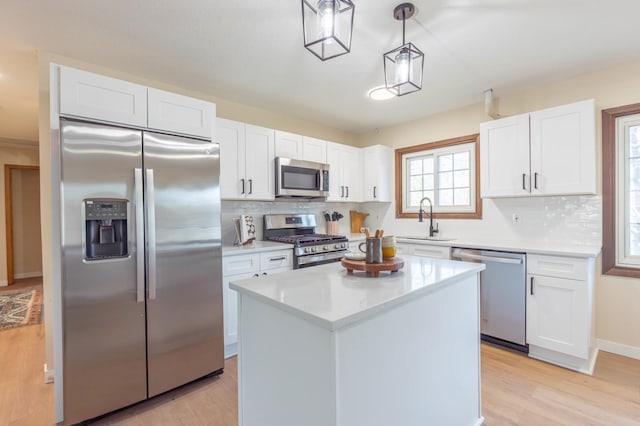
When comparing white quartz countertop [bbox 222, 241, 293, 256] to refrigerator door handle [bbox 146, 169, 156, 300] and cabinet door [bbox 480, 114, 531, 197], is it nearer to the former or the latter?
refrigerator door handle [bbox 146, 169, 156, 300]

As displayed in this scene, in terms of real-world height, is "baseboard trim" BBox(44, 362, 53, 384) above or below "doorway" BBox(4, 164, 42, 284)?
below

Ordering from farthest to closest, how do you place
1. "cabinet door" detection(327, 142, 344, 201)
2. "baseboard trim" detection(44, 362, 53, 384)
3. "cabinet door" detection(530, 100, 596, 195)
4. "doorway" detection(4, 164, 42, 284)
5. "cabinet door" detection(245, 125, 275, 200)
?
"doorway" detection(4, 164, 42, 284)
"cabinet door" detection(327, 142, 344, 201)
"cabinet door" detection(245, 125, 275, 200)
"cabinet door" detection(530, 100, 596, 195)
"baseboard trim" detection(44, 362, 53, 384)

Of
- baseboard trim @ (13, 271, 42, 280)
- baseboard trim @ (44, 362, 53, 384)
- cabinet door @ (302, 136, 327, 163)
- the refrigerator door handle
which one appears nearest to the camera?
the refrigerator door handle

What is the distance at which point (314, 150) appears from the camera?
3.71 metres

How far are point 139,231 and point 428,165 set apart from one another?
11.1 ft

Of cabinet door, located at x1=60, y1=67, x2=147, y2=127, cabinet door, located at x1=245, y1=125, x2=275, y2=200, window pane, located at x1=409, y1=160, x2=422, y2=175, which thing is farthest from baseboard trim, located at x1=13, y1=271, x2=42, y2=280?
window pane, located at x1=409, y1=160, x2=422, y2=175

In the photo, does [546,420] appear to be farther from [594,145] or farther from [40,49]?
[40,49]

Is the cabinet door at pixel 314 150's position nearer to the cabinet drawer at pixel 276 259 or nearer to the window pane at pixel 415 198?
the cabinet drawer at pixel 276 259

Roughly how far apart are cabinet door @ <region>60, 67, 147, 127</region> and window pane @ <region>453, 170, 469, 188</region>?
131 inches

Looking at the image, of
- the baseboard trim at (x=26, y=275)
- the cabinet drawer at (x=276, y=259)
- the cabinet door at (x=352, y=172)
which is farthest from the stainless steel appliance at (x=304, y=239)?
the baseboard trim at (x=26, y=275)

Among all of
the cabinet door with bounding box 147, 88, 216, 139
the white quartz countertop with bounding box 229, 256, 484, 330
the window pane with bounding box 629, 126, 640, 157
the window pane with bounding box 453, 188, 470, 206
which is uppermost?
the cabinet door with bounding box 147, 88, 216, 139

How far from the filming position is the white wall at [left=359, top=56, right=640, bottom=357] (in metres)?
2.59

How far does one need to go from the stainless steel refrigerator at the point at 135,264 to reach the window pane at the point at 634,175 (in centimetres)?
350

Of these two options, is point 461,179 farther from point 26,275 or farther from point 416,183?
point 26,275
